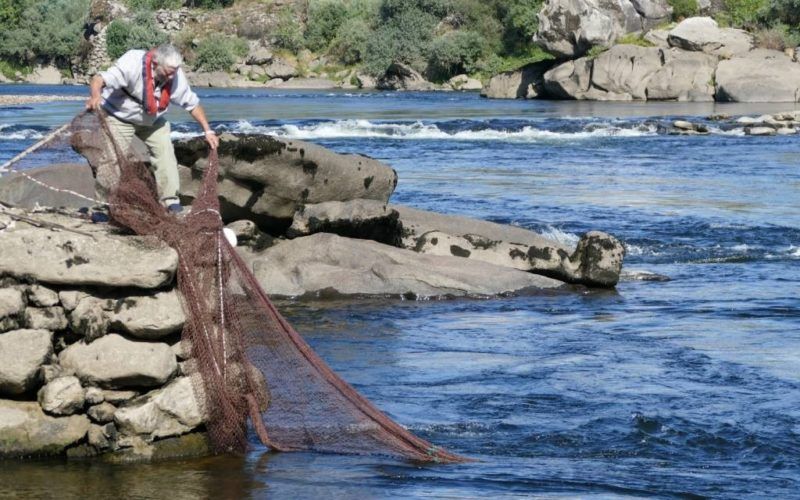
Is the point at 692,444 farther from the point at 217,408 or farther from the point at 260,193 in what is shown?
the point at 260,193

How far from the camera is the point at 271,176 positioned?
1559cm

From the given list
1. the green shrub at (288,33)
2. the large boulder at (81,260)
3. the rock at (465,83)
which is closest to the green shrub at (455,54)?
the rock at (465,83)

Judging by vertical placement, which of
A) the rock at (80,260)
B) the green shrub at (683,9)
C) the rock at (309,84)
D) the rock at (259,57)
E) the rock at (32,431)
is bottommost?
the rock at (309,84)

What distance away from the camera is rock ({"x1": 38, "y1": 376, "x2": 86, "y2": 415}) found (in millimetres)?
8250

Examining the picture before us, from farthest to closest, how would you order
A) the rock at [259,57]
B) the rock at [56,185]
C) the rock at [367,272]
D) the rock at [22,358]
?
the rock at [259,57], the rock at [367,272], the rock at [56,185], the rock at [22,358]

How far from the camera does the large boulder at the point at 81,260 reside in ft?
27.4

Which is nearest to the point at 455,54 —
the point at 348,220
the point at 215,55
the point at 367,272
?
the point at 215,55

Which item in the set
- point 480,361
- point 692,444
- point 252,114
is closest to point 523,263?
point 480,361

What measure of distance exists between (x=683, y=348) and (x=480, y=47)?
2824 inches

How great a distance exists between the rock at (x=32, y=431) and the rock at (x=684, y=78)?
5557 cm

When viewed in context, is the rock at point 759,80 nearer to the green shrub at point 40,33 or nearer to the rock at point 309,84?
the rock at point 309,84

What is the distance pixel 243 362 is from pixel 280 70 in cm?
8540

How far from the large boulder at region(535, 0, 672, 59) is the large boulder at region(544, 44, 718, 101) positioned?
49.0 inches

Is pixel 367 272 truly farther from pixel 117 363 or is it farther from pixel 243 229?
pixel 117 363
